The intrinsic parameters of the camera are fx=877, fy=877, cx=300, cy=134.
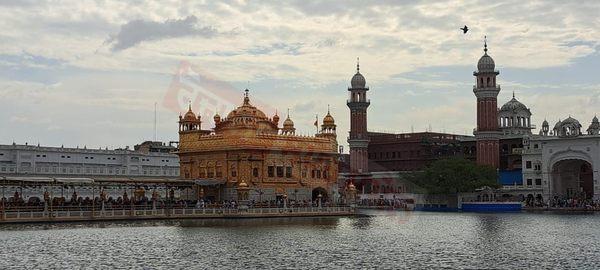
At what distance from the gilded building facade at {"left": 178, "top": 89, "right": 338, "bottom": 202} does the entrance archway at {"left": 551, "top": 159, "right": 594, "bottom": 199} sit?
35.8 m

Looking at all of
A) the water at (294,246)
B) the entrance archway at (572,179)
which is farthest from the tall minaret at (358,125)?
the water at (294,246)

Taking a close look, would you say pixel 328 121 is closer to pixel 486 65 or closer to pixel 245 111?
pixel 245 111

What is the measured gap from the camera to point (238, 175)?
83.3m

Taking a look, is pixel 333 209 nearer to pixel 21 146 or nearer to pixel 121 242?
pixel 121 242

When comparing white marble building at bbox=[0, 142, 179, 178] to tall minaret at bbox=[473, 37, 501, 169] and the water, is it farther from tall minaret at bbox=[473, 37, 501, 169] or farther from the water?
the water

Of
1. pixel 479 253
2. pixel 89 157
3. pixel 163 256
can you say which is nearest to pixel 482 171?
pixel 89 157

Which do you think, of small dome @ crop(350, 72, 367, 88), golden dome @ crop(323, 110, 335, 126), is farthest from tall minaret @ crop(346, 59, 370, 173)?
golden dome @ crop(323, 110, 335, 126)

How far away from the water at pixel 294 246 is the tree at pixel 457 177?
43054 mm

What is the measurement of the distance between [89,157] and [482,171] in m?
53.7

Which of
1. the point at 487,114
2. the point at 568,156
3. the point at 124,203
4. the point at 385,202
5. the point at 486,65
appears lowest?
the point at 124,203

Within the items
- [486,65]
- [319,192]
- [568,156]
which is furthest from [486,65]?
[319,192]

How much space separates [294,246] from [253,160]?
37.2 m

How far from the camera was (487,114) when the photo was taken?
12744 centimetres

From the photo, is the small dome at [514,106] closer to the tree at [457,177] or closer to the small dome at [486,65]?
the small dome at [486,65]
